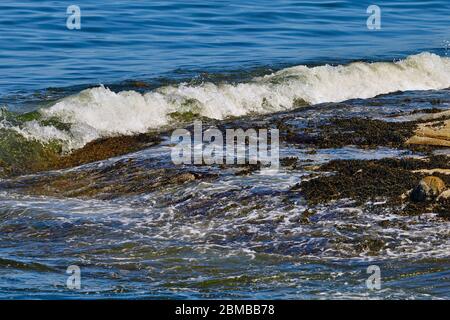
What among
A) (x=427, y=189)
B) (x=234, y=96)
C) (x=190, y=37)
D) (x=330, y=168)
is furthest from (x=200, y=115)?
(x=190, y=37)

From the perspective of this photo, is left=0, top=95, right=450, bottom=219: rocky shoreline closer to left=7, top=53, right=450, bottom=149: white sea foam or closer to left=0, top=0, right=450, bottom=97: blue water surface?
left=7, top=53, right=450, bottom=149: white sea foam

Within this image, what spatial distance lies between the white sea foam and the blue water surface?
119 centimetres

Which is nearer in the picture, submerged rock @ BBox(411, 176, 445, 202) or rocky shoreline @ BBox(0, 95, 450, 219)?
submerged rock @ BBox(411, 176, 445, 202)

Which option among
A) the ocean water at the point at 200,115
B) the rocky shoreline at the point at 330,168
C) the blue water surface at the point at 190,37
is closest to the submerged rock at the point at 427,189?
the rocky shoreline at the point at 330,168

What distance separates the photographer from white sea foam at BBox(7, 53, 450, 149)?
1481cm

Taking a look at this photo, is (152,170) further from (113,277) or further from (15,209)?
(113,277)

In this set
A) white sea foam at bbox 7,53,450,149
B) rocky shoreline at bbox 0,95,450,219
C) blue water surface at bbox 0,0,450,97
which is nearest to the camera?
rocky shoreline at bbox 0,95,450,219

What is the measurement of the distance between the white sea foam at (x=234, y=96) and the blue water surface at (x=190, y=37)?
46.8 inches

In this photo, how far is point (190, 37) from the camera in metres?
23.0

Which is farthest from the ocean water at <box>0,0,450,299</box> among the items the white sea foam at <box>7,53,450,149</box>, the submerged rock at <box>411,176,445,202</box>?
the submerged rock at <box>411,176,445,202</box>

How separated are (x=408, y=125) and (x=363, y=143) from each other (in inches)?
41.6

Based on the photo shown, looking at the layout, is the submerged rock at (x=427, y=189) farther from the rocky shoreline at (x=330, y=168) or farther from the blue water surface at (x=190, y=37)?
the blue water surface at (x=190, y=37)

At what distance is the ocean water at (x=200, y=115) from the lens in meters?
8.54

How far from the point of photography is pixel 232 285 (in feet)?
27.2
